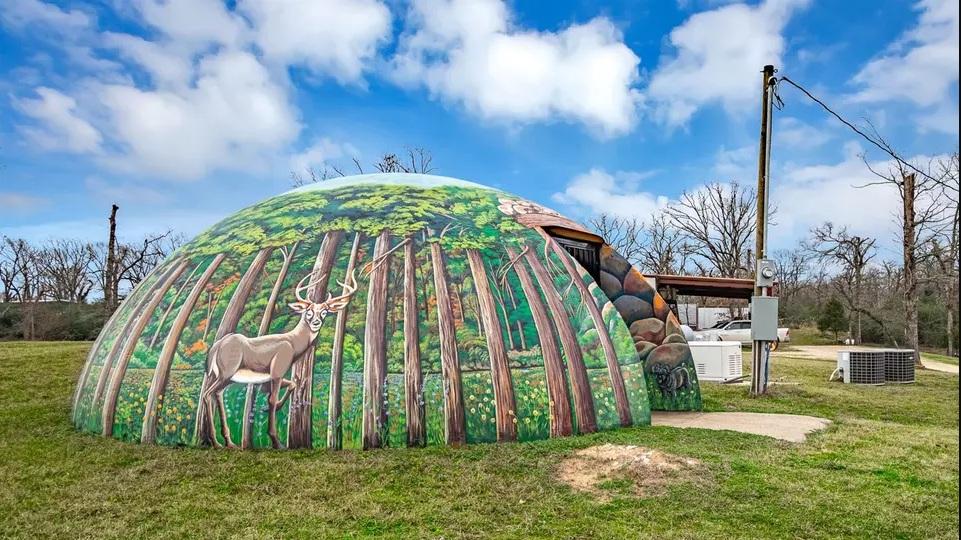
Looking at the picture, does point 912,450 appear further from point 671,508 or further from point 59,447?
point 59,447

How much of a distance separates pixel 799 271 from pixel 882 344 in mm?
20479

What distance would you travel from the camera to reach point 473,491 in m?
6.07

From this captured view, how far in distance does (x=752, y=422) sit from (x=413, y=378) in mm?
5450

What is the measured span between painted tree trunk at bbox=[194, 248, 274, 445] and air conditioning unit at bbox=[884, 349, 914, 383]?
1534cm

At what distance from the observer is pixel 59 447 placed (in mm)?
8000

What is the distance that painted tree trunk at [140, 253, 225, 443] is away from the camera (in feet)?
25.8

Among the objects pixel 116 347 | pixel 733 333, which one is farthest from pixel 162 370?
pixel 733 333

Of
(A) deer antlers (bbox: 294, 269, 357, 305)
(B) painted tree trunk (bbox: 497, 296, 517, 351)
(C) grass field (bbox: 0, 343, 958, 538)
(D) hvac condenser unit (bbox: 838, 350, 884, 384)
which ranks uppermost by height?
(A) deer antlers (bbox: 294, 269, 357, 305)

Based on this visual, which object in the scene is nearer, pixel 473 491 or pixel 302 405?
pixel 473 491

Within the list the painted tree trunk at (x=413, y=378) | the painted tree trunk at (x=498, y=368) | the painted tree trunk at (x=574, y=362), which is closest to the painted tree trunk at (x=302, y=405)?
the painted tree trunk at (x=413, y=378)

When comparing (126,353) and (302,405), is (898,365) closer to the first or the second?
(302,405)

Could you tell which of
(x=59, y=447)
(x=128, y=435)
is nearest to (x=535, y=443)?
(x=128, y=435)

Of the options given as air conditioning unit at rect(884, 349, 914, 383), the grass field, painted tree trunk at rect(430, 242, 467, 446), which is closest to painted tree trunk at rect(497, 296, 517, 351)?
painted tree trunk at rect(430, 242, 467, 446)

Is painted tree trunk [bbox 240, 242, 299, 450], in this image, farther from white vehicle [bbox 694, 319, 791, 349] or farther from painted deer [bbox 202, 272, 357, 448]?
white vehicle [bbox 694, 319, 791, 349]
